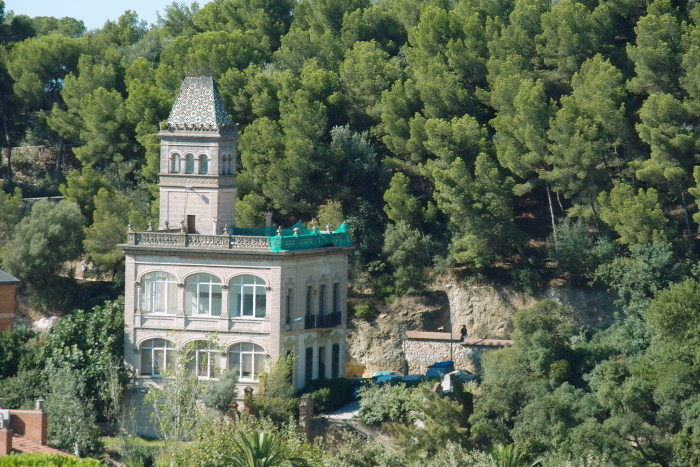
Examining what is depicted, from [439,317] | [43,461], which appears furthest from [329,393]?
[43,461]

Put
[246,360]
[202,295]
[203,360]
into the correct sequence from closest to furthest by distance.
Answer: [203,360] < [246,360] < [202,295]

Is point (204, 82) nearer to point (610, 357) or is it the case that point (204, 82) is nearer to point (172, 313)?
point (172, 313)

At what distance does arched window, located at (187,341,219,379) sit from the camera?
2302 inches

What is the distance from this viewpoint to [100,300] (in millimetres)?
71750

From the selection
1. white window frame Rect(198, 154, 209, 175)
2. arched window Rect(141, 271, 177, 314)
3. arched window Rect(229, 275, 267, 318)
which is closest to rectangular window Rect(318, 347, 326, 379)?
arched window Rect(229, 275, 267, 318)

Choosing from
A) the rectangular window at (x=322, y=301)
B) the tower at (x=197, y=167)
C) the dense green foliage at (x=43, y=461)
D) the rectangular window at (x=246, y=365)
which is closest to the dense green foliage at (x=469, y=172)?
the rectangular window at (x=246, y=365)

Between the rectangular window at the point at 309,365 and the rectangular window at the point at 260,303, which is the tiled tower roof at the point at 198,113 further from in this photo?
the rectangular window at the point at 309,365

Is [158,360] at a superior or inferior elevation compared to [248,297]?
inferior

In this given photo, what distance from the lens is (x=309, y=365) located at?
197ft

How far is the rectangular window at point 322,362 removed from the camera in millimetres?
60500

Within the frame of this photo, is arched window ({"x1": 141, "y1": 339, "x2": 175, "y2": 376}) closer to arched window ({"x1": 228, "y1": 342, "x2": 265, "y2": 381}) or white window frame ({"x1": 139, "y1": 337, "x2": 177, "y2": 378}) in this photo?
white window frame ({"x1": 139, "y1": 337, "x2": 177, "y2": 378})

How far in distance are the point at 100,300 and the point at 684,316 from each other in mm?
24783

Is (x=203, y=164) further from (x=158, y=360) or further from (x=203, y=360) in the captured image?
(x=203, y=360)

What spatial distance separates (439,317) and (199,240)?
1422 centimetres
